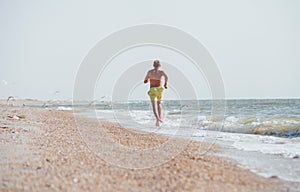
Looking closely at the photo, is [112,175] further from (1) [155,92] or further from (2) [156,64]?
(2) [156,64]

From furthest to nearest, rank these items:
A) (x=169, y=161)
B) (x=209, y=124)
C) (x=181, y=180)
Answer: (x=209, y=124) < (x=169, y=161) < (x=181, y=180)

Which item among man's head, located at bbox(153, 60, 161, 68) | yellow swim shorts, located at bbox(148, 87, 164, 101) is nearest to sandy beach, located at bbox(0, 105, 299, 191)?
yellow swim shorts, located at bbox(148, 87, 164, 101)

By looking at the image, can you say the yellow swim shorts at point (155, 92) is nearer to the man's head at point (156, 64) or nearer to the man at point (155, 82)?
the man at point (155, 82)

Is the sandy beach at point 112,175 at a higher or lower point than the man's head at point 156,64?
lower

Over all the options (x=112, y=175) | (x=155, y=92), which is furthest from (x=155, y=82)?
(x=112, y=175)

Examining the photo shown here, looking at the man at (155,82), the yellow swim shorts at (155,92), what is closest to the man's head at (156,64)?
the man at (155,82)

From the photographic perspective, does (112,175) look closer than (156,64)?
Yes

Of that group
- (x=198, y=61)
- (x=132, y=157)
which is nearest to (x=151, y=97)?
(x=198, y=61)

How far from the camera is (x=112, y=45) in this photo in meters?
8.02

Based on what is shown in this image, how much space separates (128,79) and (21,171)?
6.87m

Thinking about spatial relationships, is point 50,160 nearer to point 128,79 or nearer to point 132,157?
point 132,157

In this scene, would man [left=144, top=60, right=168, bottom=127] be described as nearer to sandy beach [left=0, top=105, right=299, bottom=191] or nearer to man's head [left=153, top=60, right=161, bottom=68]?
man's head [left=153, top=60, right=161, bottom=68]

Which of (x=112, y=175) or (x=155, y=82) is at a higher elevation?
(x=155, y=82)

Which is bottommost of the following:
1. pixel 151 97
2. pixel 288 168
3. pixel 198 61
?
pixel 288 168
